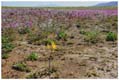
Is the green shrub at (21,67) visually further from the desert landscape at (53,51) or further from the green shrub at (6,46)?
the green shrub at (6,46)

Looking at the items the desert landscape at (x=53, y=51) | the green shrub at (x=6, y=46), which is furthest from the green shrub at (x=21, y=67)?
the green shrub at (x=6, y=46)

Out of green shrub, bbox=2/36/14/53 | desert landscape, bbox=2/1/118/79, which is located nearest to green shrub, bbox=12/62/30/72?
desert landscape, bbox=2/1/118/79

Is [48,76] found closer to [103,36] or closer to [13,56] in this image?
[13,56]

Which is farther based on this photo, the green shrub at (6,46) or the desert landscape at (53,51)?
the green shrub at (6,46)

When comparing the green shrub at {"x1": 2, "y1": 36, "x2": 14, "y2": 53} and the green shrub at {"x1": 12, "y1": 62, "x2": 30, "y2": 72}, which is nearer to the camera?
the green shrub at {"x1": 12, "y1": 62, "x2": 30, "y2": 72}

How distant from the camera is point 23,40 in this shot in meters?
10.9

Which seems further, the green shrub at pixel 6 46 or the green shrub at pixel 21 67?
the green shrub at pixel 6 46

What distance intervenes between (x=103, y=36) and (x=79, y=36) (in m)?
0.99

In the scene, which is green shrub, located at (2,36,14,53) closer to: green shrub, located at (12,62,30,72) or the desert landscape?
the desert landscape

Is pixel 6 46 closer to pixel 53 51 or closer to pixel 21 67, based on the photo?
pixel 53 51

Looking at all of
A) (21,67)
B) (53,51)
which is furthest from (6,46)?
(21,67)

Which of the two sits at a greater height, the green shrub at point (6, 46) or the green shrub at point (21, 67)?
the green shrub at point (6, 46)

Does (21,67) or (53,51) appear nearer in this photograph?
(21,67)

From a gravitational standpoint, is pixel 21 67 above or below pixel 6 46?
below
